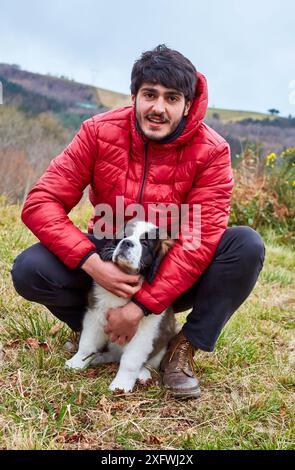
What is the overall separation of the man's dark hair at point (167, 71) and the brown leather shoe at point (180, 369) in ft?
4.45

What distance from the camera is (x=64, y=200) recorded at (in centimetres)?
302

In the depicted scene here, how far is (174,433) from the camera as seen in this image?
2.60m

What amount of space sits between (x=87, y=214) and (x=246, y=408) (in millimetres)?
4287

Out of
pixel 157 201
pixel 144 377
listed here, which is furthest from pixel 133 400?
pixel 157 201

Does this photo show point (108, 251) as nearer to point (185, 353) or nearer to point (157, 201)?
point (157, 201)

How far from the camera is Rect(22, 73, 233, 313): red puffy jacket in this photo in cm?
288

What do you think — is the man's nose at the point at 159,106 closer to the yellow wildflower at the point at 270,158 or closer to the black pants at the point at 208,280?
the black pants at the point at 208,280

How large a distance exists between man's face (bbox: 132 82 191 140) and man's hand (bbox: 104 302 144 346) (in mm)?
904

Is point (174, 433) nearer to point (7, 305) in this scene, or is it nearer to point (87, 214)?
point (7, 305)

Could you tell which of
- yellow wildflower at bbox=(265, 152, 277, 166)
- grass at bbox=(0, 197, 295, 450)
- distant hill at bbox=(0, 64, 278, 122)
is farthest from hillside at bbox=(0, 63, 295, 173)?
grass at bbox=(0, 197, 295, 450)

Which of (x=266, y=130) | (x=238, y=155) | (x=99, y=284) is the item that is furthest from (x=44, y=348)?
(x=266, y=130)

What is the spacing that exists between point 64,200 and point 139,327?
2.62ft

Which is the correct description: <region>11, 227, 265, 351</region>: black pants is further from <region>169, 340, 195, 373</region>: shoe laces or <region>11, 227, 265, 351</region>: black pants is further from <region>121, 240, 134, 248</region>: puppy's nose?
<region>121, 240, 134, 248</region>: puppy's nose

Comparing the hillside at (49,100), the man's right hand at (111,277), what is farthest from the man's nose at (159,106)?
the hillside at (49,100)
